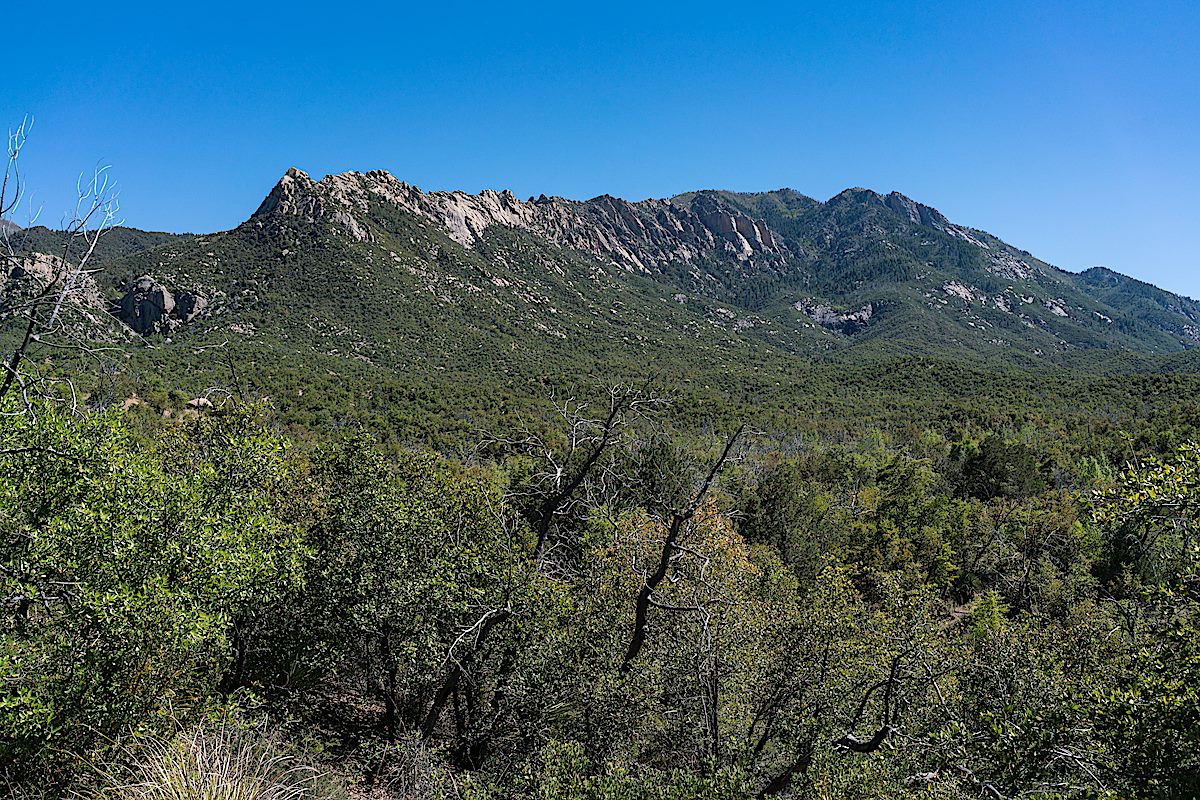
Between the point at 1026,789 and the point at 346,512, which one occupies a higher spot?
the point at 1026,789

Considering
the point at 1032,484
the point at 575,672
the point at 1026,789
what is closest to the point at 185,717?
the point at 575,672

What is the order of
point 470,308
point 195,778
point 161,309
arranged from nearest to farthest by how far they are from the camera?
point 195,778 → point 161,309 → point 470,308

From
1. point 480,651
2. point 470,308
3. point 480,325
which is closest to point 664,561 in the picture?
point 480,651

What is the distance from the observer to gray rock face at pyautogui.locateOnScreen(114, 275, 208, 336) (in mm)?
87000

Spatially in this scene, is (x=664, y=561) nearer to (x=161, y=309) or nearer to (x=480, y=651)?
(x=480, y=651)

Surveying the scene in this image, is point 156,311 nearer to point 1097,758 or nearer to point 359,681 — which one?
point 359,681

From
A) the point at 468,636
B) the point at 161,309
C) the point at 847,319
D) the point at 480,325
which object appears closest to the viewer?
the point at 468,636

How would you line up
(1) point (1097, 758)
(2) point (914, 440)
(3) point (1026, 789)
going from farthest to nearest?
1. (2) point (914, 440)
2. (3) point (1026, 789)
3. (1) point (1097, 758)

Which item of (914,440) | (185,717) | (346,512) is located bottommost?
(185,717)

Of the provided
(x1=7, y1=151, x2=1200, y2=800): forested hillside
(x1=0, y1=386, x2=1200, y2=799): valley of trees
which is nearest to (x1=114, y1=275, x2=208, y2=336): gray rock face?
(x1=7, y1=151, x2=1200, y2=800): forested hillside

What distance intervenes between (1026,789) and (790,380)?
404 feet

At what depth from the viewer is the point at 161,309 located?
88.2 m

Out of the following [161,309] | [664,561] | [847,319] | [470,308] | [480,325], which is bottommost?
[664,561]

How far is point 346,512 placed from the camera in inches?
455
